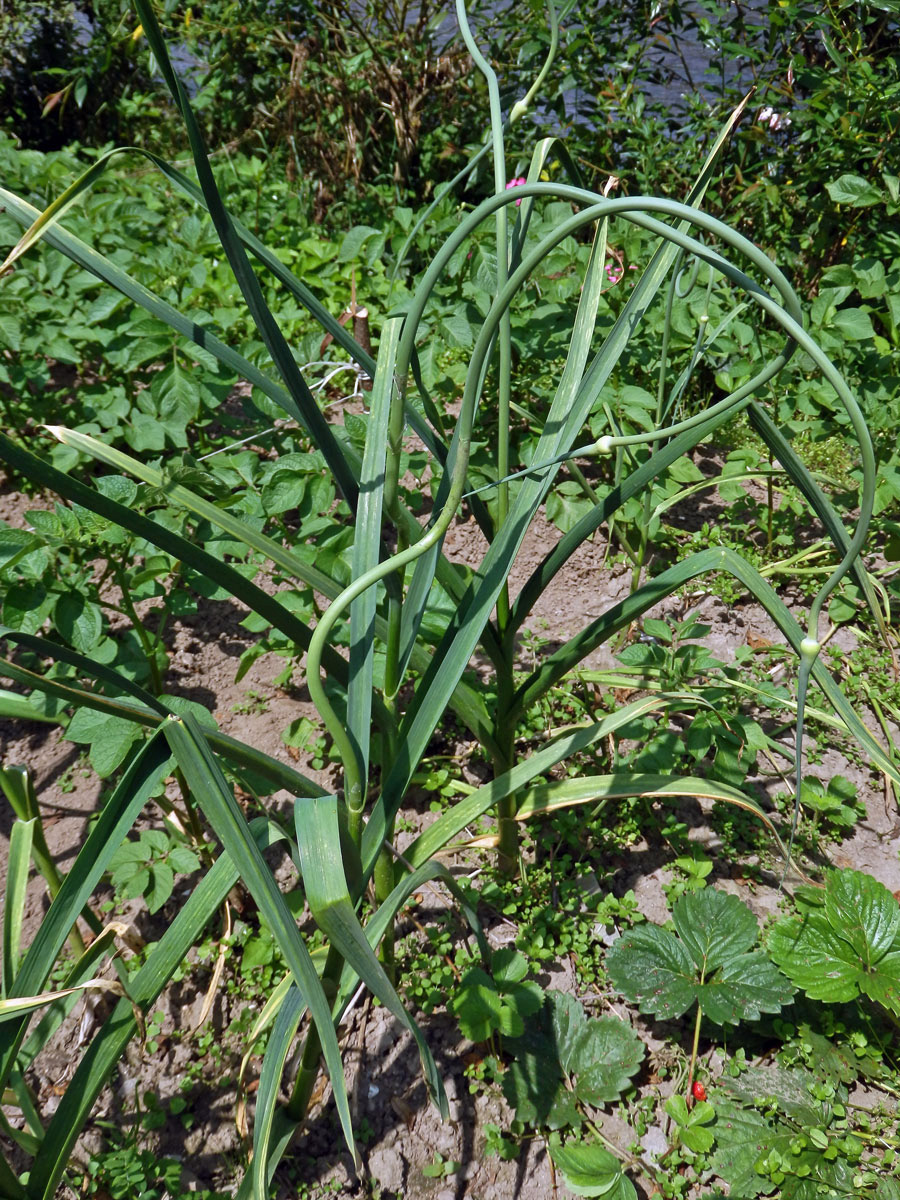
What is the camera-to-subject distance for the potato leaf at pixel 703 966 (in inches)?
51.1

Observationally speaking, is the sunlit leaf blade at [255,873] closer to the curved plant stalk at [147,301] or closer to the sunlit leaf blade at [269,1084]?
the sunlit leaf blade at [269,1084]

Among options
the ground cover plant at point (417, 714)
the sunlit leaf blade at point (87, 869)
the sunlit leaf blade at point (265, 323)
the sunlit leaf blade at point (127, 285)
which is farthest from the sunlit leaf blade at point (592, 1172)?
the sunlit leaf blade at point (127, 285)

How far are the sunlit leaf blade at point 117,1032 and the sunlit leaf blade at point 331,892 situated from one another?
0.38ft

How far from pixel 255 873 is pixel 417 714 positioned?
32cm

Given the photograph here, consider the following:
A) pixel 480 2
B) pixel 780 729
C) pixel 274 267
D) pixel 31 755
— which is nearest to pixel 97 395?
pixel 31 755

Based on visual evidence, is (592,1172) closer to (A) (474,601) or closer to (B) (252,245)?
(A) (474,601)

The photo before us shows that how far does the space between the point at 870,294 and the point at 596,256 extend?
118 centimetres

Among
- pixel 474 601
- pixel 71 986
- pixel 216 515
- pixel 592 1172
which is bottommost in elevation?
pixel 592 1172

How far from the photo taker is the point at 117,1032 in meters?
0.94

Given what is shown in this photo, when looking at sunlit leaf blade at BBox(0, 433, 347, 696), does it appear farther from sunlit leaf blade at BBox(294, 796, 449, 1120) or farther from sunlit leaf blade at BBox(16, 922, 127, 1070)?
sunlit leaf blade at BBox(16, 922, 127, 1070)

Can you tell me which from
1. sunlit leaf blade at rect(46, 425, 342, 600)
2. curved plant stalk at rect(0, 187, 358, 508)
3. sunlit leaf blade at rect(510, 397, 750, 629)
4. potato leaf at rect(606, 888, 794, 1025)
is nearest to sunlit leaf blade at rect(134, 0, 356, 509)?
curved plant stalk at rect(0, 187, 358, 508)

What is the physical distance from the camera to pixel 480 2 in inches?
127

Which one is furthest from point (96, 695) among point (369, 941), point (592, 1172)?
point (592, 1172)

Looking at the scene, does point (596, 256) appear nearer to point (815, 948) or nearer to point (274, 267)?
point (274, 267)
